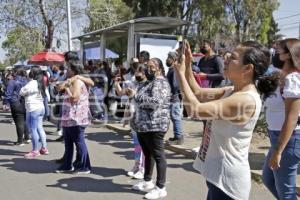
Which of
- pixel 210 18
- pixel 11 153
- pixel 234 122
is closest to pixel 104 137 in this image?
pixel 11 153

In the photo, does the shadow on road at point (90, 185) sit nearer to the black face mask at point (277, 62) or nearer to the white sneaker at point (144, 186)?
the white sneaker at point (144, 186)

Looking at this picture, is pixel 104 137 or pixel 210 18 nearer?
pixel 104 137

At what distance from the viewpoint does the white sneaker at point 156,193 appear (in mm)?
5525

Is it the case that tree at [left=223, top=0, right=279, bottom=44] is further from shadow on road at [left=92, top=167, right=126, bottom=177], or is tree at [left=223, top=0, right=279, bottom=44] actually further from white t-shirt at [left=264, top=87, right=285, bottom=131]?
white t-shirt at [left=264, top=87, right=285, bottom=131]

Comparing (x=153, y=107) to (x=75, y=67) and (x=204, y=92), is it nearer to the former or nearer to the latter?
(x=75, y=67)

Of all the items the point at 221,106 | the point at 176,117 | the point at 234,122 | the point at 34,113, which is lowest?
the point at 176,117

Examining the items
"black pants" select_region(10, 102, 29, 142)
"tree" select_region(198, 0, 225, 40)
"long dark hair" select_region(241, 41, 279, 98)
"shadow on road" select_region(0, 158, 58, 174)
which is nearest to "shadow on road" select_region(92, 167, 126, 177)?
"shadow on road" select_region(0, 158, 58, 174)

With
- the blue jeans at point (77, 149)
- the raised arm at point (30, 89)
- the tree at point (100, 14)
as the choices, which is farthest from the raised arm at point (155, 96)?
the tree at point (100, 14)

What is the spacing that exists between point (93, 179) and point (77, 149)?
0.58 metres

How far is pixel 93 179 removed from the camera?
21.5 feet

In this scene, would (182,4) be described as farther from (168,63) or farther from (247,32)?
(168,63)

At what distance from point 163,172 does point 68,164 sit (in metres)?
2.02

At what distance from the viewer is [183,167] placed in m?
7.30

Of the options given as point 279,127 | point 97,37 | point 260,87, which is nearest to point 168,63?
point 279,127
